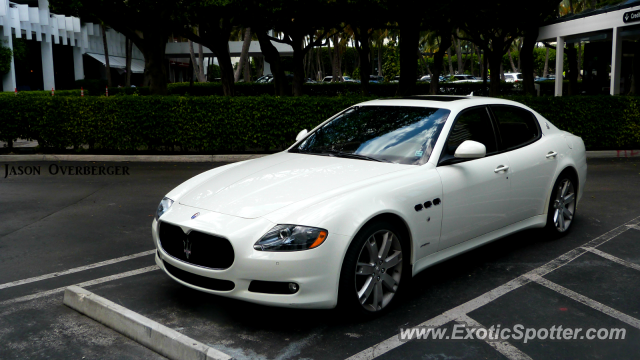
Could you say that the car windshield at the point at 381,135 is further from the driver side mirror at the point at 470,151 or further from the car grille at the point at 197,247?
the car grille at the point at 197,247

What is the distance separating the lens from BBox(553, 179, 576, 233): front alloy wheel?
627 centimetres

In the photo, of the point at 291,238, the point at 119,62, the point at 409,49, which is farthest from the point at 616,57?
the point at 119,62

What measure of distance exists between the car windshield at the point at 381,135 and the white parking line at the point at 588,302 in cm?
152

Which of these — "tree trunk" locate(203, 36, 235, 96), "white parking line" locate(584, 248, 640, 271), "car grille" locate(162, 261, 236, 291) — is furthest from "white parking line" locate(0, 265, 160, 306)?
"tree trunk" locate(203, 36, 235, 96)

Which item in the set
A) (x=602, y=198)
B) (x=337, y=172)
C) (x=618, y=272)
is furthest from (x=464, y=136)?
(x=602, y=198)

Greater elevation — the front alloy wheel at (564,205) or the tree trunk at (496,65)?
the tree trunk at (496,65)

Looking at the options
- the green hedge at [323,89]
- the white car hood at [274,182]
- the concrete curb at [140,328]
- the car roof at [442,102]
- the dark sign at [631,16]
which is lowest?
the concrete curb at [140,328]

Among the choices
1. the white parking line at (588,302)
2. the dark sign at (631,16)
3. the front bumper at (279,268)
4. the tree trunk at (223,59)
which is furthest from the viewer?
the tree trunk at (223,59)

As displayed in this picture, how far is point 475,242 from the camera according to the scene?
16.9 feet

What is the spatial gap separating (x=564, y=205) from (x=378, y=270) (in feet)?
10.3

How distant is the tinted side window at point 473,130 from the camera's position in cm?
511

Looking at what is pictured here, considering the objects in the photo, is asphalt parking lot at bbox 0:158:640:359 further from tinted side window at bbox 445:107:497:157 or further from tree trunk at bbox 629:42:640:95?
tree trunk at bbox 629:42:640:95

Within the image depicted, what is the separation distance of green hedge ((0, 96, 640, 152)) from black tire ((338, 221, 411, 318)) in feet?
30.1

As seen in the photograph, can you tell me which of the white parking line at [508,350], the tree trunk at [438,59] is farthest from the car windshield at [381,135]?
the tree trunk at [438,59]
